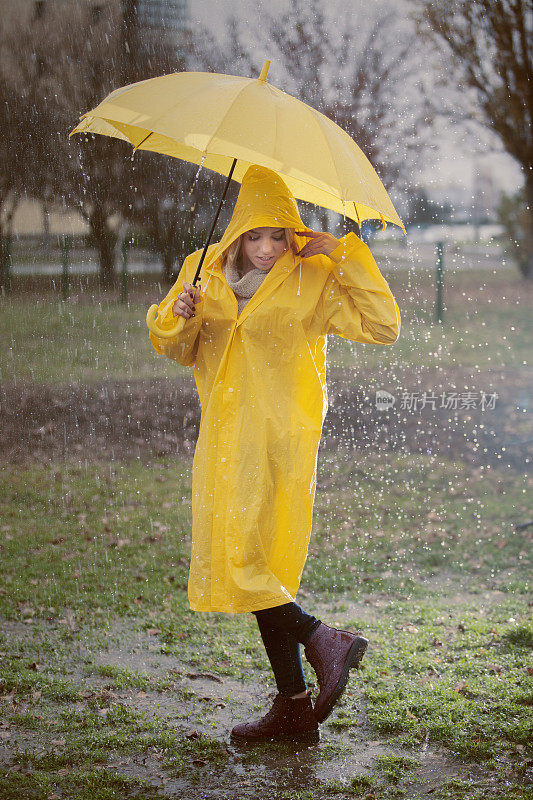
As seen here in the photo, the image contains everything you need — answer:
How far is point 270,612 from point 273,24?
8562mm

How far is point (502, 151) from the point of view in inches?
528

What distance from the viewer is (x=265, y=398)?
3.08 metres

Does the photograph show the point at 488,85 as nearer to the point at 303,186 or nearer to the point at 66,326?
the point at 66,326

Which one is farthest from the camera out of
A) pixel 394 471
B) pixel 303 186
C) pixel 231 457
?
pixel 394 471

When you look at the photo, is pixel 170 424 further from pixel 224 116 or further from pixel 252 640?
pixel 224 116

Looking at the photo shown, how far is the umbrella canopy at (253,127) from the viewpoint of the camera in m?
2.84

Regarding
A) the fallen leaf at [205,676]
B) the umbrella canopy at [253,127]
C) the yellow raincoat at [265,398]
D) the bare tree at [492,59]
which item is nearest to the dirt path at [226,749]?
the fallen leaf at [205,676]

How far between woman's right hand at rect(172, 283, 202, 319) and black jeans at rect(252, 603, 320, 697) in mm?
1057

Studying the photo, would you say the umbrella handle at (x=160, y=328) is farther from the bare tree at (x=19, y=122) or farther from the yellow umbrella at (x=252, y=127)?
the bare tree at (x=19, y=122)

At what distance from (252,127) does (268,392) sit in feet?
2.82

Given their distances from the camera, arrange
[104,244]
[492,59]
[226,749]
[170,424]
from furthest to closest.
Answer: [492,59], [104,244], [170,424], [226,749]

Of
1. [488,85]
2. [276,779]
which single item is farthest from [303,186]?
[488,85]

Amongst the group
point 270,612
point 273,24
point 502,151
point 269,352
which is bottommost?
point 270,612

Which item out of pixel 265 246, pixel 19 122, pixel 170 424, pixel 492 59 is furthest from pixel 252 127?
pixel 492 59
